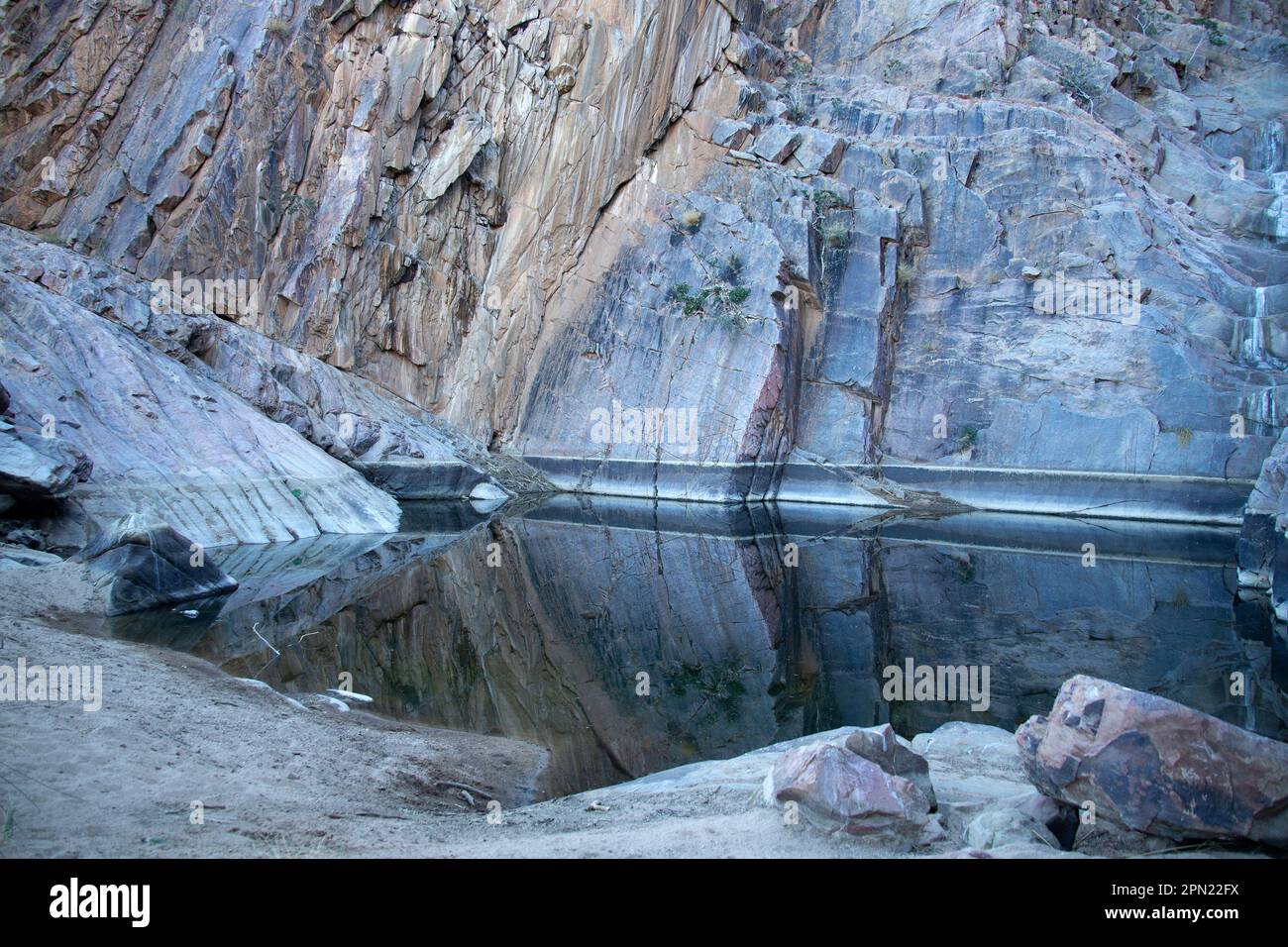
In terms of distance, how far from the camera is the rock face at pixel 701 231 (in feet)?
90.6

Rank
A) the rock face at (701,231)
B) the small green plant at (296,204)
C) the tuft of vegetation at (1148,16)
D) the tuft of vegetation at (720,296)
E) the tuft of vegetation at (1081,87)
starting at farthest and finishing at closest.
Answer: the tuft of vegetation at (1148,16) < the tuft of vegetation at (1081,87) < the tuft of vegetation at (720,296) < the small green plant at (296,204) < the rock face at (701,231)

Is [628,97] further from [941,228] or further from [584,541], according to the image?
[584,541]

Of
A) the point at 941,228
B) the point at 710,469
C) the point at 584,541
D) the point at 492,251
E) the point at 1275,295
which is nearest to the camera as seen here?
the point at 584,541

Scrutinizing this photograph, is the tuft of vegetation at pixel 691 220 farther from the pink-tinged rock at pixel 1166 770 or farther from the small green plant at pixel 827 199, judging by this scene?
the pink-tinged rock at pixel 1166 770

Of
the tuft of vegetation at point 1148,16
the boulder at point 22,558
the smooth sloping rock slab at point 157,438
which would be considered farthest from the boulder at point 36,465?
the tuft of vegetation at point 1148,16

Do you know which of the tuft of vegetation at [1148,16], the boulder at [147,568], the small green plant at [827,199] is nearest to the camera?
the boulder at [147,568]

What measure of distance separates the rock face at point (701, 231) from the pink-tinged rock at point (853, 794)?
940 inches

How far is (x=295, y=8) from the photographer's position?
100 ft

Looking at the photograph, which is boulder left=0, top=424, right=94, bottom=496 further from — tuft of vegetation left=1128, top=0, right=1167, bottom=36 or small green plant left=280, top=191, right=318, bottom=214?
tuft of vegetation left=1128, top=0, right=1167, bottom=36

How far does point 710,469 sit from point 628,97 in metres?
16.7

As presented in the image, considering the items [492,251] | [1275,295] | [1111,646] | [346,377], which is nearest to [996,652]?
[1111,646]

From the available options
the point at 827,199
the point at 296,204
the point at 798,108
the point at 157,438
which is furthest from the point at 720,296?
the point at 157,438

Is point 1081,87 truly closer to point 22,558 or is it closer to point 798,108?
point 798,108
